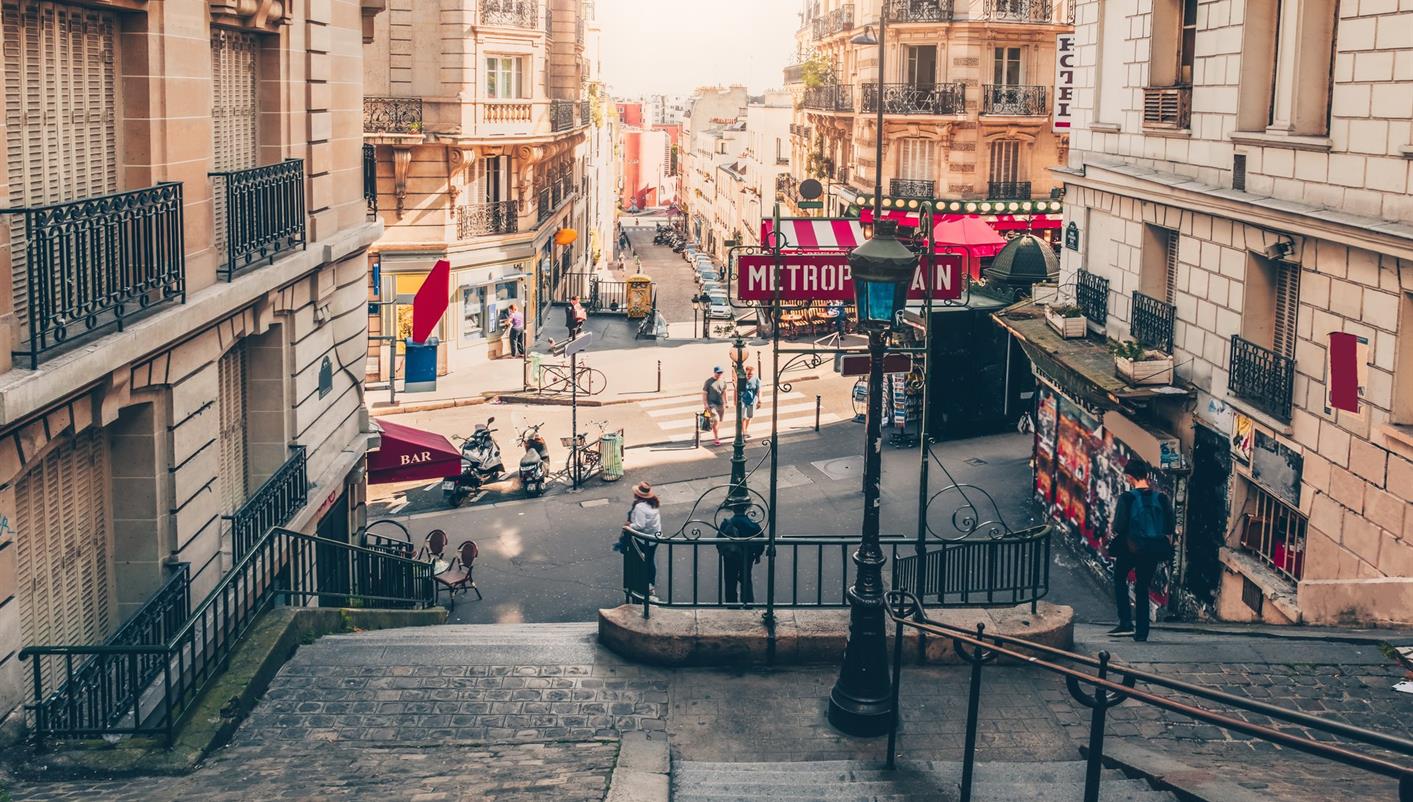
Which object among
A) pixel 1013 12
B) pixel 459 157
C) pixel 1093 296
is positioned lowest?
pixel 1093 296

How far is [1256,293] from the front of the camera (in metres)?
14.6

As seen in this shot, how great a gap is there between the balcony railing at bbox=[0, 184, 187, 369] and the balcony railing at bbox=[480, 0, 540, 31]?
2702 cm

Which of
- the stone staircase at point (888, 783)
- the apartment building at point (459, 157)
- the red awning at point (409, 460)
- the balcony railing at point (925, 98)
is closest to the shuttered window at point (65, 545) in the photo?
the stone staircase at point (888, 783)

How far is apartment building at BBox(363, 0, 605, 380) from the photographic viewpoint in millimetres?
35062

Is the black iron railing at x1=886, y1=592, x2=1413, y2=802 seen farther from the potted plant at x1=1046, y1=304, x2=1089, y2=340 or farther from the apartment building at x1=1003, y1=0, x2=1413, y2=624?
the potted plant at x1=1046, y1=304, x2=1089, y2=340

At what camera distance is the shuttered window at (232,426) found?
12883mm

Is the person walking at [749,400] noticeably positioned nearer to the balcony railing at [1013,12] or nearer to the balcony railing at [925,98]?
the balcony railing at [925,98]

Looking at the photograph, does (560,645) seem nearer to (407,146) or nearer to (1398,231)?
(1398,231)

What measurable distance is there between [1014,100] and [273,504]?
33.8 meters

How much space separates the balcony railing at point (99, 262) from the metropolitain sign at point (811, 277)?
4.83 meters

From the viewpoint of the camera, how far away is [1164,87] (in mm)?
17031

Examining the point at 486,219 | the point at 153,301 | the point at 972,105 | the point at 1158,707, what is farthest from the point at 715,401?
the point at 972,105

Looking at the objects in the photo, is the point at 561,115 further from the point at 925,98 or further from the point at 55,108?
the point at 55,108

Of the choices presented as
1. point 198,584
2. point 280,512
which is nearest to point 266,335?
point 280,512
